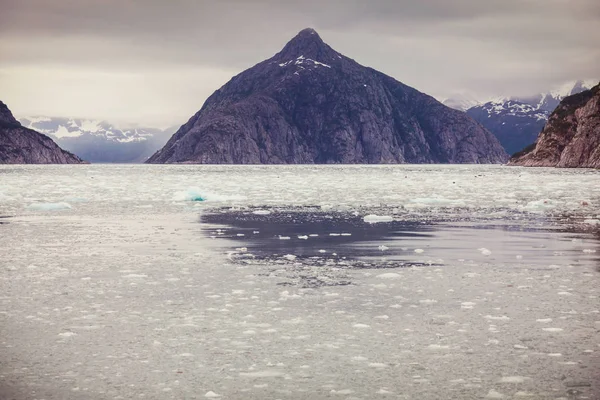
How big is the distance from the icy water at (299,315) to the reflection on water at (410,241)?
12 centimetres

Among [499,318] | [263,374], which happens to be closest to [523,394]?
[263,374]

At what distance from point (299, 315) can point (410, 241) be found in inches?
522

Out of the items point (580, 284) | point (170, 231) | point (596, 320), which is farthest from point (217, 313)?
point (170, 231)

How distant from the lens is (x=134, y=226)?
32188mm

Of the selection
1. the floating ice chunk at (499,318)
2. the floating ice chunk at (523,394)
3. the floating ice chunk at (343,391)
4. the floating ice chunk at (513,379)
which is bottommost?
the floating ice chunk at (343,391)

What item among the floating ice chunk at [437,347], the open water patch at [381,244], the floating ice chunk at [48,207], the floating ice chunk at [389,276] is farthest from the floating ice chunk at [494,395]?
the floating ice chunk at [48,207]

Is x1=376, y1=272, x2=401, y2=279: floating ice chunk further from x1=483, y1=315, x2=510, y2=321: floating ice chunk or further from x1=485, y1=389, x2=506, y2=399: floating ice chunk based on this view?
x1=485, y1=389, x2=506, y2=399: floating ice chunk

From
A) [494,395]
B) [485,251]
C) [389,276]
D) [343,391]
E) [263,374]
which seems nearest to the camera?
A: [494,395]

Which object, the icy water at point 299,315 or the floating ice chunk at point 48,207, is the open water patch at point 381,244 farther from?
the floating ice chunk at point 48,207

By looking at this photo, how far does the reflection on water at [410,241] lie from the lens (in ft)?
72.9

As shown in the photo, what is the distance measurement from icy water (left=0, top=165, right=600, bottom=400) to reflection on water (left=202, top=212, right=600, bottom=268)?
120 mm

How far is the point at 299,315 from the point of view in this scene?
1402 cm

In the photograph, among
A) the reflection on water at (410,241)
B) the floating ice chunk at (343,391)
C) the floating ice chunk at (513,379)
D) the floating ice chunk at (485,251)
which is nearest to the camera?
the floating ice chunk at (343,391)

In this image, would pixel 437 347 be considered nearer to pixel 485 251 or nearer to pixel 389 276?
pixel 389 276
